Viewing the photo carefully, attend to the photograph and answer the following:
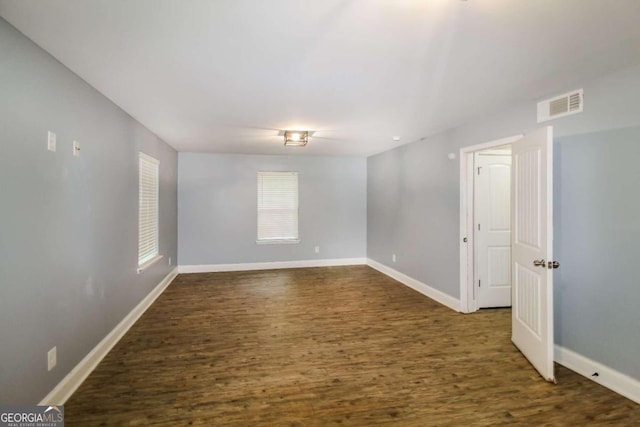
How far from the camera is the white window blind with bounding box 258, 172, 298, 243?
6.65 meters

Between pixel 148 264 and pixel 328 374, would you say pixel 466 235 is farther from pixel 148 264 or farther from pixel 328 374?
pixel 148 264

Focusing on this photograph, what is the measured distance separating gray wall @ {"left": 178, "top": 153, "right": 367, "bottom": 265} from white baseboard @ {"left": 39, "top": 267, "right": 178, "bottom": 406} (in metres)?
2.26

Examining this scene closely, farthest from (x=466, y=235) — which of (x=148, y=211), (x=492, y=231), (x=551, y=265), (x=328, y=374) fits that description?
(x=148, y=211)

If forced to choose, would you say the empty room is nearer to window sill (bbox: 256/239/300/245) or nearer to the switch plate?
the switch plate

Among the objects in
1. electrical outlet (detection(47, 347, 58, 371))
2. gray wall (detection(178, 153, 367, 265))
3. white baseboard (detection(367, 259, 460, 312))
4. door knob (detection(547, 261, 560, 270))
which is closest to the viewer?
electrical outlet (detection(47, 347, 58, 371))

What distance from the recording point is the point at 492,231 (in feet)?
13.5

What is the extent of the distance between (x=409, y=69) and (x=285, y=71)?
89cm

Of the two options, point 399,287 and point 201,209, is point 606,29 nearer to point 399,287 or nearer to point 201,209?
point 399,287

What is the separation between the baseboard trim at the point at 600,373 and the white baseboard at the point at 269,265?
4.47 meters

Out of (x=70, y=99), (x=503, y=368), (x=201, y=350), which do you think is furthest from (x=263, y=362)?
(x=70, y=99)

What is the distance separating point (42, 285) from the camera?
201cm

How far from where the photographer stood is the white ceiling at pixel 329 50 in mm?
1584

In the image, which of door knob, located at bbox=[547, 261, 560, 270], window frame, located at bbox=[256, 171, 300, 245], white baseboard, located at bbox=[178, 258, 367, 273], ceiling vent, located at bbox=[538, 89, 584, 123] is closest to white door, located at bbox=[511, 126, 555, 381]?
door knob, located at bbox=[547, 261, 560, 270]

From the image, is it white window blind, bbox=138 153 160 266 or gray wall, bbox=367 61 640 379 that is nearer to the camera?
gray wall, bbox=367 61 640 379
